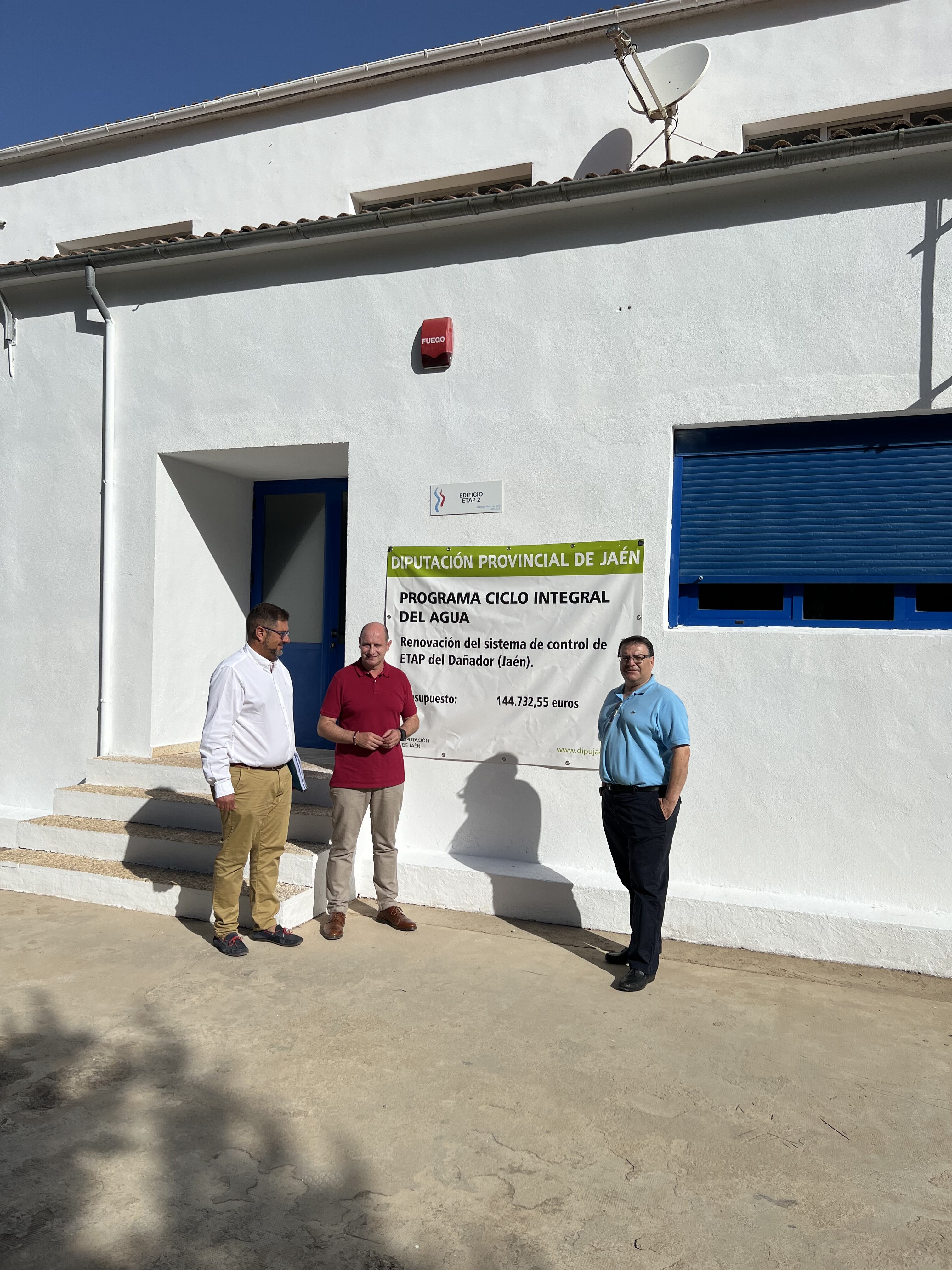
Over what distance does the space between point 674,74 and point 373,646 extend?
485cm

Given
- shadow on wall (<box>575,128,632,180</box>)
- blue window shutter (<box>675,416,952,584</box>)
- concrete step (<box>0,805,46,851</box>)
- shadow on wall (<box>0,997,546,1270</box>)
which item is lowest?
shadow on wall (<box>0,997,546,1270</box>)

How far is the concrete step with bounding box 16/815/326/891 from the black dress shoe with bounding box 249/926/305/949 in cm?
51

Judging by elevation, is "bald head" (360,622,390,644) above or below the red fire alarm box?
below

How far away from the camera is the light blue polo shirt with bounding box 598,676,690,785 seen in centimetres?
459

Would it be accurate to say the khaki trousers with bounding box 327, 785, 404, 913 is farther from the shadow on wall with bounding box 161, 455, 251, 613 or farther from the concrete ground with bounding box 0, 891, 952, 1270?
the shadow on wall with bounding box 161, 455, 251, 613

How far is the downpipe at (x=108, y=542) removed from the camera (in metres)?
7.02

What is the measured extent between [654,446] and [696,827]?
90.7 inches

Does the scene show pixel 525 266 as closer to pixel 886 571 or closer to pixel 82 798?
pixel 886 571

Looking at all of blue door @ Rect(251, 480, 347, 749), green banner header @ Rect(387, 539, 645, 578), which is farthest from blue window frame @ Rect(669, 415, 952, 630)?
blue door @ Rect(251, 480, 347, 749)

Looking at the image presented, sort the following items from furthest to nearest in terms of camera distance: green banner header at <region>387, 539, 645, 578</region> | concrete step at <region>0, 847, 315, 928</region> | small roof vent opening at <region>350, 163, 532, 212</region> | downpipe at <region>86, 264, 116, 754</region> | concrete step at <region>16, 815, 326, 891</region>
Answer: small roof vent opening at <region>350, 163, 532, 212</region> < downpipe at <region>86, 264, 116, 754</region> < concrete step at <region>16, 815, 326, 891</region> < green banner header at <region>387, 539, 645, 578</region> < concrete step at <region>0, 847, 315, 928</region>

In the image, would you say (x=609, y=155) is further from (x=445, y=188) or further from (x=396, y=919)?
(x=396, y=919)

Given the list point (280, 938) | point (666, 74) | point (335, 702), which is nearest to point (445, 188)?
point (666, 74)

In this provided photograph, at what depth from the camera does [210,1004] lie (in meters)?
4.29

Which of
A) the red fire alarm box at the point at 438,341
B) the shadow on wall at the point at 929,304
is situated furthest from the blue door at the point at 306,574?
the shadow on wall at the point at 929,304
